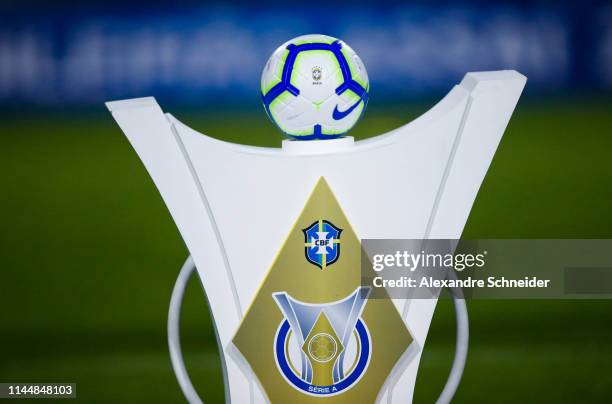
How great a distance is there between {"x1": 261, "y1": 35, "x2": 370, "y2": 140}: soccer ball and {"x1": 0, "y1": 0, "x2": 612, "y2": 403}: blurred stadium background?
1869 millimetres

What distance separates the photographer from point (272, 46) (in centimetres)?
523

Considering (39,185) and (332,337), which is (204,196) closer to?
(332,337)

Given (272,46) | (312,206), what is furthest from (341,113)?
(272,46)

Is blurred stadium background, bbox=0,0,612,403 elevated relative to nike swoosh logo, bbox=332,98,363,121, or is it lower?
elevated

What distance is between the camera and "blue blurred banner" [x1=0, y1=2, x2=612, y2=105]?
5148 mm

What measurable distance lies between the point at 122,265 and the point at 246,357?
2.20 meters

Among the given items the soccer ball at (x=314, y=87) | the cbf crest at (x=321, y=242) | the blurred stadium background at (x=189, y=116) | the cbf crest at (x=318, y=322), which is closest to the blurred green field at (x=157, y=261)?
the blurred stadium background at (x=189, y=116)

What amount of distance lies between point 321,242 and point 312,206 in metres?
0.09

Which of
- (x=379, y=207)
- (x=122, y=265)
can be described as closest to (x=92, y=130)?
(x=122, y=265)

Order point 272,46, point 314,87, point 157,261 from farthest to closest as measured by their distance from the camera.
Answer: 1. point 272,46
2. point 157,261
3. point 314,87

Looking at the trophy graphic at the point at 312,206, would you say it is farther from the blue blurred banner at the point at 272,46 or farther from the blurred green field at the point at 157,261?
the blue blurred banner at the point at 272,46

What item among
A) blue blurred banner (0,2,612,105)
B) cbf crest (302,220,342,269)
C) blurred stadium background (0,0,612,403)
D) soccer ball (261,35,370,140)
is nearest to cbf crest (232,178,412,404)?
cbf crest (302,220,342,269)

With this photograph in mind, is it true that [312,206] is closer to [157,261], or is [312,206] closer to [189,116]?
[157,261]

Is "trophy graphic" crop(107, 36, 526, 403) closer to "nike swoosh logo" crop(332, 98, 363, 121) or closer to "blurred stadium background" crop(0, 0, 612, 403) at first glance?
"nike swoosh logo" crop(332, 98, 363, 121)
